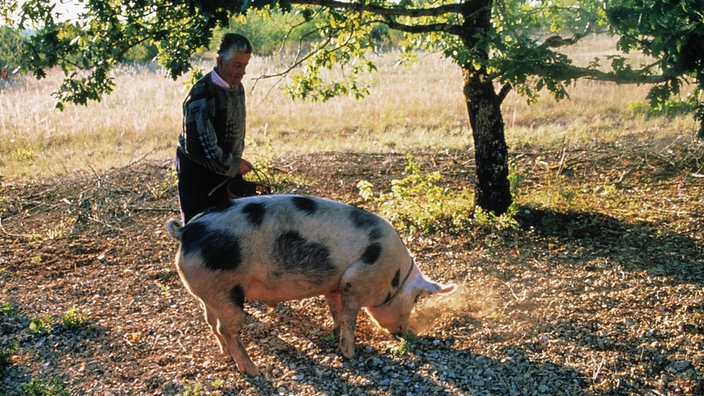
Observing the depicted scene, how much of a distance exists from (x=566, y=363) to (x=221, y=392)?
2.24m

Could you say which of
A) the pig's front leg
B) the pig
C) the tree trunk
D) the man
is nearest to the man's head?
the man

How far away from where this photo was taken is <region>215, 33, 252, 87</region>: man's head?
4430mm

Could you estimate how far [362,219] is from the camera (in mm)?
4551

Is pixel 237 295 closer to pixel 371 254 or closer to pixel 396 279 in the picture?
pixel 371 254

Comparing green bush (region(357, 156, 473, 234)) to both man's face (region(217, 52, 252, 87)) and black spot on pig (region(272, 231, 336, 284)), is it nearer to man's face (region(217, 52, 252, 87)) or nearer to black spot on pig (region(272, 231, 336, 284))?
black spot on pig (region(272, 231, 336, 284))

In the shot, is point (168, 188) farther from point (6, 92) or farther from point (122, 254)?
point (6, 92)

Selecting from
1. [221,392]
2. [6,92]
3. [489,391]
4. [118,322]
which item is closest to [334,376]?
[221,392]

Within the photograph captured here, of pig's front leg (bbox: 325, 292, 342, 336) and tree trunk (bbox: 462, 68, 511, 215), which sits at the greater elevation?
tree trunk (bbox: 462, 68, 511, 215)

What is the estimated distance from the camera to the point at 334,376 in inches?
171

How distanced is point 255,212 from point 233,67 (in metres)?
1.01

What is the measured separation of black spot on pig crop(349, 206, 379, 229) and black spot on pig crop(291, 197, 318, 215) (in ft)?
0.88

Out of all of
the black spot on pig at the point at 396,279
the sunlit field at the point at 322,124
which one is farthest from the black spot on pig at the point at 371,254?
the sunlit field at the point at 322,124

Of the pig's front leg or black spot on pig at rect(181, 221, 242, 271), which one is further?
the pig's front leg

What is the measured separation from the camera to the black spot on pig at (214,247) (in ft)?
13.4
